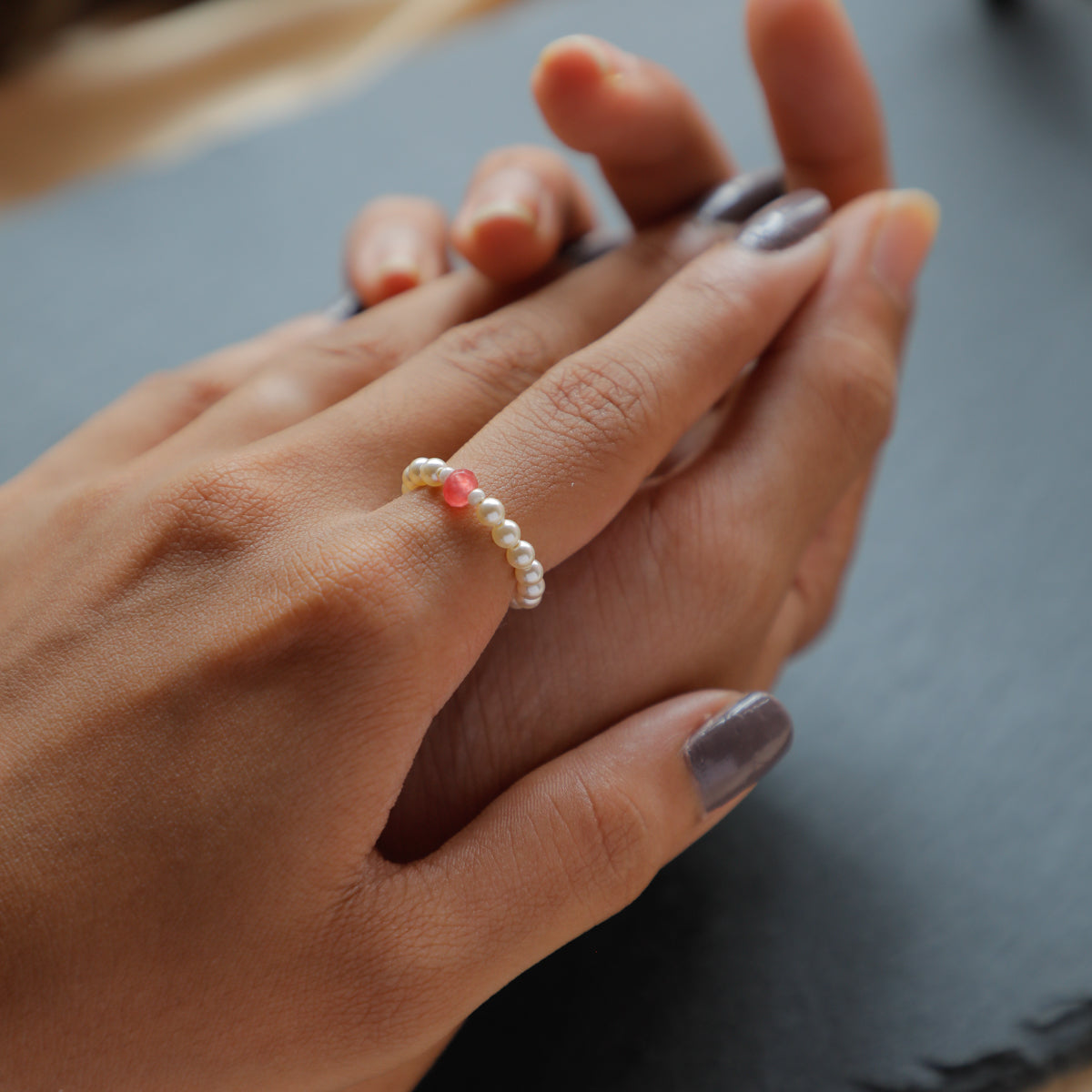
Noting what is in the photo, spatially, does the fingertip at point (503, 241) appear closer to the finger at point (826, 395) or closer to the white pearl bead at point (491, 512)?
the finger at point (826, 395)

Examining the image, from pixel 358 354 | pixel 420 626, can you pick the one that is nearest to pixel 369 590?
pixel 420 626

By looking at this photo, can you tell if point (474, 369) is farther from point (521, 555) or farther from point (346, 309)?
point (346, 309)

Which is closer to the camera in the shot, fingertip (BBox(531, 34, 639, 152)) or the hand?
the hand

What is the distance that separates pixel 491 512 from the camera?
0.58m

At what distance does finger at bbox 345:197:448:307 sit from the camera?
0.97m

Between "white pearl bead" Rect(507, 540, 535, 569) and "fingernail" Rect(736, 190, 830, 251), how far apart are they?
347 mm

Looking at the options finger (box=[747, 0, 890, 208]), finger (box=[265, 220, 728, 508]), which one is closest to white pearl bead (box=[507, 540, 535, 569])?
finger (box=[265, 220, 728, 508])

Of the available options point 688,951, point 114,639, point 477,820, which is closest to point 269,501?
point 114,639

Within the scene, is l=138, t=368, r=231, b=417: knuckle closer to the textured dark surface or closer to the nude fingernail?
the nude fingernail

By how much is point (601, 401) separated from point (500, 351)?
0.13 metres

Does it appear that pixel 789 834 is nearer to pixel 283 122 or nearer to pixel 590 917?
pixel 590 917

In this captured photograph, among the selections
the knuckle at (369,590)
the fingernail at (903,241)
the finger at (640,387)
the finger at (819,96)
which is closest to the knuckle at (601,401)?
the finger at (640,387)

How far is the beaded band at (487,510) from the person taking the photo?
1.91 feet

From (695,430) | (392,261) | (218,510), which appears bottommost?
(695,430)
